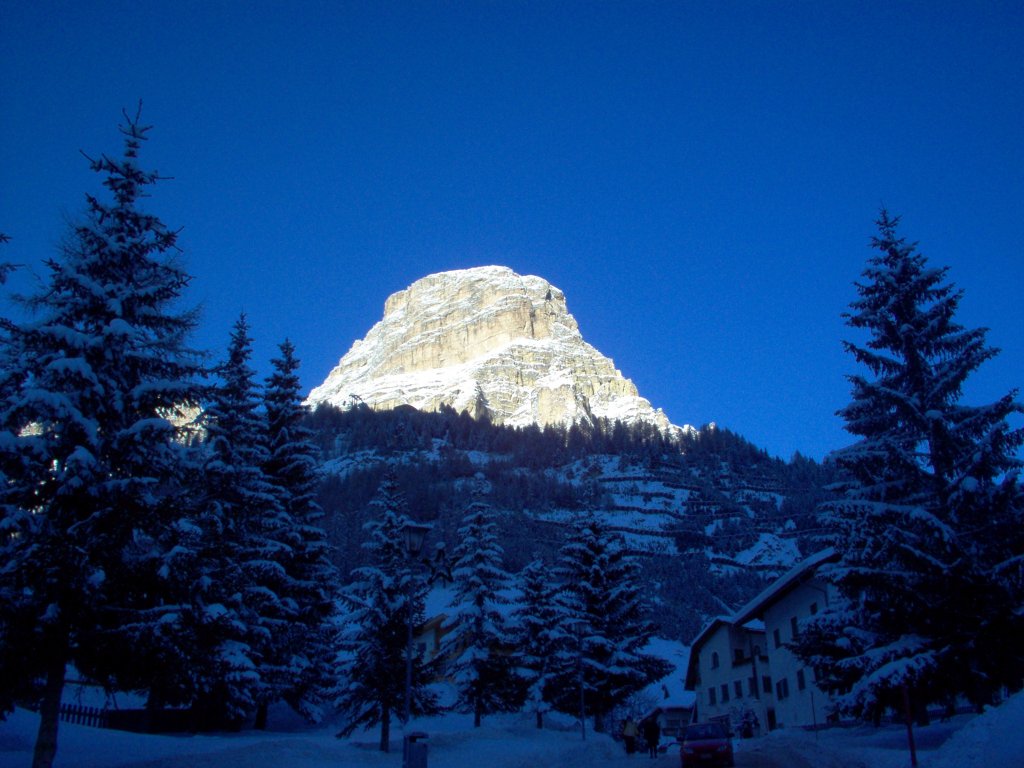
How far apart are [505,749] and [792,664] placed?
843 inches

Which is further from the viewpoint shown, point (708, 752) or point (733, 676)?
point (733, 676)

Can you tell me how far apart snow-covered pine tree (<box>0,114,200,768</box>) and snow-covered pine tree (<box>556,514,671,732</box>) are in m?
22.8

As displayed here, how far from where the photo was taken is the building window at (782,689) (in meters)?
41.0

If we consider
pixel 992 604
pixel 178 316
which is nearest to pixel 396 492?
pixel 178 316

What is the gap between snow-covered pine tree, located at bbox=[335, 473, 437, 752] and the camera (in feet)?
85.6

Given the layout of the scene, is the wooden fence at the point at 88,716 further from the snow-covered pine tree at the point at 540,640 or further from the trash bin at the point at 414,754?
the snow-covered pine tree at the point at 540,640

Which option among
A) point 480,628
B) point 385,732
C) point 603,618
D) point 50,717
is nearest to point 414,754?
point 50,717

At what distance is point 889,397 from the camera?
19250mm

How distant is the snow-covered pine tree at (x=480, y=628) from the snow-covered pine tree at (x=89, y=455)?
71.9 ft

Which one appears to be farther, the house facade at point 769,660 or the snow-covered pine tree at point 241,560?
the house facade at point 769,660

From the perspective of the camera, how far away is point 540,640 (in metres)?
36.8

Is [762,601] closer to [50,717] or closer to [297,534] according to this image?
[297,534]

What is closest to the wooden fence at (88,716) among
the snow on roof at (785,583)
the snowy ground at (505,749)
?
the snowy ground at (505,749)

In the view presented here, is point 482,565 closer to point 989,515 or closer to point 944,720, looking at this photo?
point 944,720
